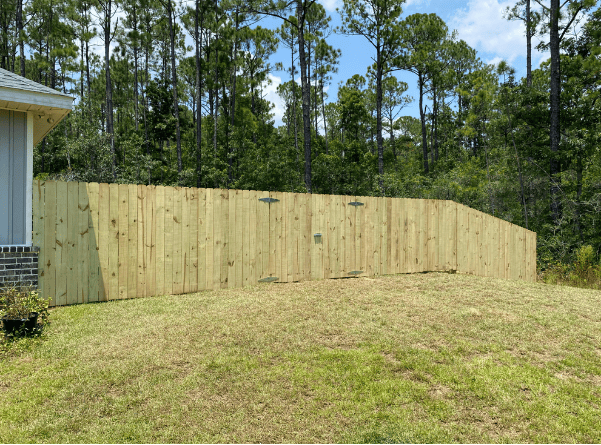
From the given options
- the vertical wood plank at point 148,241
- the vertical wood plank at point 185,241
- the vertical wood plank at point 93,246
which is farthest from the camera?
the vertical wood plank at point 185,241

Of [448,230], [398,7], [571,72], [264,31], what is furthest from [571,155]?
[264,31]

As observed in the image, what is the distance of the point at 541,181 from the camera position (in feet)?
45.5

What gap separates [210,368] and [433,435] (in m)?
1.86

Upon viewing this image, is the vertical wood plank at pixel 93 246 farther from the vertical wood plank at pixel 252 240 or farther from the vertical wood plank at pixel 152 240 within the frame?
the vertical wood plank at pixel 252 240

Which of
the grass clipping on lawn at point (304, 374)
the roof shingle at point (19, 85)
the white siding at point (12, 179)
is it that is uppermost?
the roof shingle at point (19, 85)

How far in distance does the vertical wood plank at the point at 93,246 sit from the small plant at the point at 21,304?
0.65m

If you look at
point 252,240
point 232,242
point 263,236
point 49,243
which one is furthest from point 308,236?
point 49,243

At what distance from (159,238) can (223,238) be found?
3.19ft

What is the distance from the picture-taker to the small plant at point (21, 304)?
3867mm

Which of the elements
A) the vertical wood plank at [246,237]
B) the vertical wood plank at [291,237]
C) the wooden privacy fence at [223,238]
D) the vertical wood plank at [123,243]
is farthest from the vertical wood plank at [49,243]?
the vertical wood plank at [291,237]

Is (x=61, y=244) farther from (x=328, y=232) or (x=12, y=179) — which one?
(x=328, y=232)

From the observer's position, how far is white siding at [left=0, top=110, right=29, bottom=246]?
4.55 meters

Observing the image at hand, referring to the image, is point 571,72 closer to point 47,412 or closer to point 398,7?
point 398,7

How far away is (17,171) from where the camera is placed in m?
4.67
